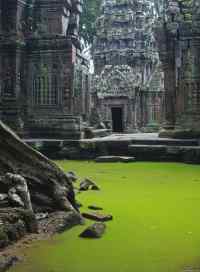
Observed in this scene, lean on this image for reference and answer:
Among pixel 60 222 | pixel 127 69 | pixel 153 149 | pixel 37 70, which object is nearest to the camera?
pixel 60 222

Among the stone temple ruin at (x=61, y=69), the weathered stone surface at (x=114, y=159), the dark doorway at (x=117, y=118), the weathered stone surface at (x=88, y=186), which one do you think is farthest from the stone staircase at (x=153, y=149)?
the dark doorway at (x=117, y=118)

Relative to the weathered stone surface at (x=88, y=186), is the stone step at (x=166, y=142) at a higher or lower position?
lower

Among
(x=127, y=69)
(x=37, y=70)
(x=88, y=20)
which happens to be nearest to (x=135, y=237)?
(x=37, y=70)

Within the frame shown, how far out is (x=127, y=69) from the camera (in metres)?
30.3

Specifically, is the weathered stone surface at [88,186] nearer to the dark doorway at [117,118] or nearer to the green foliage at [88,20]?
the dark doorway at [117,118]

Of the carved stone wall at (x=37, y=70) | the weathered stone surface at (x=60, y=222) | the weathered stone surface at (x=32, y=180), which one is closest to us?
the weathered stone surface at (x=60, y=222)

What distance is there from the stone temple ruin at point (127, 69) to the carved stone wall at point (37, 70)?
45.1 feet

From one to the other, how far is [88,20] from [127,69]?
10.0 meters

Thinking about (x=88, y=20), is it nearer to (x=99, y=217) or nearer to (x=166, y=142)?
(x=166, y=142)

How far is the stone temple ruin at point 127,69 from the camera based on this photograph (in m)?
29.5

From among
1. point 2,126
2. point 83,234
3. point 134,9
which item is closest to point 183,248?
point 83,234

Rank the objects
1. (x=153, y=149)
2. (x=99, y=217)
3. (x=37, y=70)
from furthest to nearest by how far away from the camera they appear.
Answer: (x=37, y=70), (x=153, y=149), (x=99, y=217)

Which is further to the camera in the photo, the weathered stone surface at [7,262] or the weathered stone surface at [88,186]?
the weathered stone surface at [88,186]

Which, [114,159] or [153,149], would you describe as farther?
[153,149]
